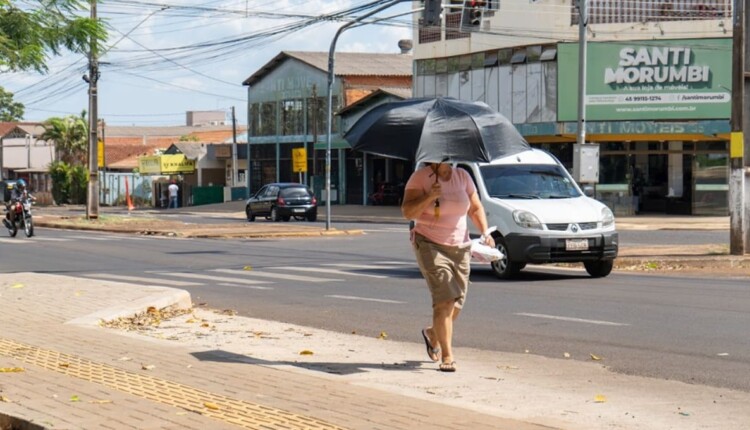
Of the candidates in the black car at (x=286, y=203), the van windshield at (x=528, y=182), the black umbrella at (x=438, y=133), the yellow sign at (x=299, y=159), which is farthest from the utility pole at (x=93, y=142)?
the black umbrella at (x=438, y=133)

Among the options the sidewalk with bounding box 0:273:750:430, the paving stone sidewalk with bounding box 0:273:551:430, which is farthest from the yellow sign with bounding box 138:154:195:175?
the paving stone sidewalk with bounding box 0:273:551:430

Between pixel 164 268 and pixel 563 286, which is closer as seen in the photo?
pixel 563 286

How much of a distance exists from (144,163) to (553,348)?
232 feet

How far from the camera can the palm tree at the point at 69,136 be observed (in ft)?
303

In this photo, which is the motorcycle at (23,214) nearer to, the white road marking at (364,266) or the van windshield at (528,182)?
the white road marking at (364,266)

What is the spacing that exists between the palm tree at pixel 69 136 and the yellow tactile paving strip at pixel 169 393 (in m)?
83.9

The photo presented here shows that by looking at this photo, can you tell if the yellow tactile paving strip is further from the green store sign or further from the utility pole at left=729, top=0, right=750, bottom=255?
the green store sign

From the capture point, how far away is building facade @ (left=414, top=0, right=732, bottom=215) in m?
46.5

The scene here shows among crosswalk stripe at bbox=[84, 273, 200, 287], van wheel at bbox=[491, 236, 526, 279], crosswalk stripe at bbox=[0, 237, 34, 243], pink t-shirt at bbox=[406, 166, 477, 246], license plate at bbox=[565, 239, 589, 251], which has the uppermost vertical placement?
pink t-shirt at bbox=[406, 166, 477, 246]

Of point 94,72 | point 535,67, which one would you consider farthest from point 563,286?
point 535,67

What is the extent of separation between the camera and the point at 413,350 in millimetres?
11516

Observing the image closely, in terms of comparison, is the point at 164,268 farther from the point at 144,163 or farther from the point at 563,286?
the point at 144,163

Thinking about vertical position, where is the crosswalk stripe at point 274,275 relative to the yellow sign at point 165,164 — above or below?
below

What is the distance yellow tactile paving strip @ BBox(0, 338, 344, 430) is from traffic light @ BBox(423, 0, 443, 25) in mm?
18525
